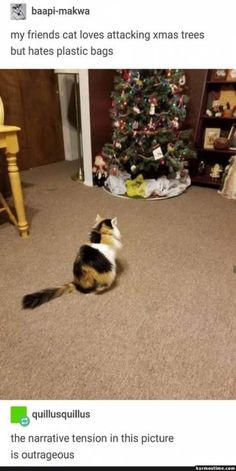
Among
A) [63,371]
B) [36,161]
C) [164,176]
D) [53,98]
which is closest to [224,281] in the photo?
[63,371]

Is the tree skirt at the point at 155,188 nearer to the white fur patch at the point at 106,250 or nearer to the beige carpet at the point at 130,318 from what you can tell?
the beige carpet at the point at 130,318

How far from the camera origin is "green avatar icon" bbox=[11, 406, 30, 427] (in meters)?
0.66

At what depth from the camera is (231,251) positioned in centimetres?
161

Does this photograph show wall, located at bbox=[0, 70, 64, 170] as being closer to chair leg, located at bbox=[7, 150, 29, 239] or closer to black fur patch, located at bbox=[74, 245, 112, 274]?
chair leg, located at bbox=[7, 150, 29, 239]

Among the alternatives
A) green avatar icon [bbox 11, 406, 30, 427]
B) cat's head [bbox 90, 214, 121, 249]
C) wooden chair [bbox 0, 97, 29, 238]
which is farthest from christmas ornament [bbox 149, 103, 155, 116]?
green avatar icon [bbox 11, 406, 30, 427]

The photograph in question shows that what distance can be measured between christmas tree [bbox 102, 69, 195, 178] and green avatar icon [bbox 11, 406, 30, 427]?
2.04m

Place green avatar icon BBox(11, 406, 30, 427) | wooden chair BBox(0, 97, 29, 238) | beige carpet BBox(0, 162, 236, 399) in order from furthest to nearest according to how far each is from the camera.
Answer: wooden chair BBox(0, 97, 29, 238) → beige carpet BBox(0, 162, 236, 399) → green avatar icon BBox(11, 406, 30, 427)

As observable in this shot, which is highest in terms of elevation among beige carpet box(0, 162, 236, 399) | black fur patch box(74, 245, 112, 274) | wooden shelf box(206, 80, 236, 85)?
wooden shelf box(206, 80, 236, 85)

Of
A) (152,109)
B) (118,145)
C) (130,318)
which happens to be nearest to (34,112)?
(118,145)

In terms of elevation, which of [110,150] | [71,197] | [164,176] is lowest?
[71,197]

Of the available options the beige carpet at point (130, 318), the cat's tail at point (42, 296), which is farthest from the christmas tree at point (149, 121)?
the cat's tail at point (42, 296)

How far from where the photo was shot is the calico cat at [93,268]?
1151 mm
